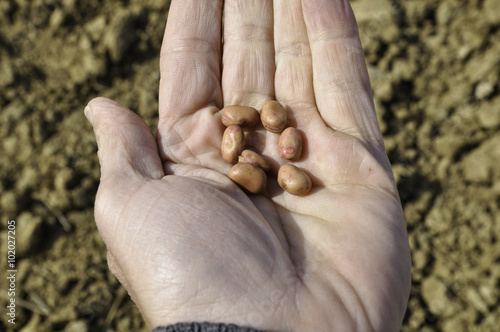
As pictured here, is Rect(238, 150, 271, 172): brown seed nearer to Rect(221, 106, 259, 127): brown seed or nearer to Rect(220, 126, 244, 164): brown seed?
Rect(220, 126, 244, 164): brown seed

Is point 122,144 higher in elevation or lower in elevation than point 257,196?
higher

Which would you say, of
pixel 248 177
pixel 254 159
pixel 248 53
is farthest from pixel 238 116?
pixel 248 53

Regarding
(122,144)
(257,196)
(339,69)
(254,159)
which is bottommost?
(257,196)

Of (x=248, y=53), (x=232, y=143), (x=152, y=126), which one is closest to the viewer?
(x=232, y=143)

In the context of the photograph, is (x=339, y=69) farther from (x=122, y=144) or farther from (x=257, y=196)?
(x=122, y=144)

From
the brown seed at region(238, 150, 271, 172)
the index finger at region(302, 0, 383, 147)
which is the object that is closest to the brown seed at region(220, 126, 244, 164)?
the brown seed at region(238, 150, 271, 172)

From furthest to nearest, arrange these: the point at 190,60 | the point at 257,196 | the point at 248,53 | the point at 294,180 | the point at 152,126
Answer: the point at 152,126, the point at 248,53, the point at 190,60, the point at 257,196, the point at 294,180

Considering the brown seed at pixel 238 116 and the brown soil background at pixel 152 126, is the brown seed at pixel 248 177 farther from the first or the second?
the brown soil background at pixel 152 126
